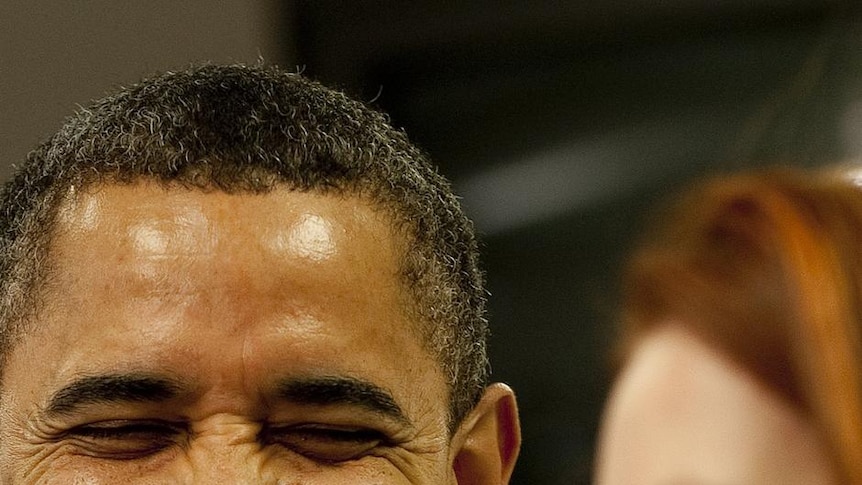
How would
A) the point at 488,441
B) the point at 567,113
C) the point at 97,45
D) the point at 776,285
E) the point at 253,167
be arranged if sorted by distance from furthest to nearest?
the point at 567,113 → the point at 97,45 → the point at 488,441 → the point at 253,167 → the point at 776,285

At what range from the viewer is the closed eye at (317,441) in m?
1.34

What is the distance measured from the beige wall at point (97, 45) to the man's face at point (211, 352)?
1.14 m

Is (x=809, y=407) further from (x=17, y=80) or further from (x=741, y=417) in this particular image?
(x=17, y=80)

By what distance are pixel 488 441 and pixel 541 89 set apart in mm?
1396

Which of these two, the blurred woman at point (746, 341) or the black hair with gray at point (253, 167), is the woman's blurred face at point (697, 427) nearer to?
the blurred woman at point (746, 341)

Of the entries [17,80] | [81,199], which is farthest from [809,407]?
[17,80]

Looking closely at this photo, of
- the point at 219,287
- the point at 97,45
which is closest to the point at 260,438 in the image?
the point at 219,287

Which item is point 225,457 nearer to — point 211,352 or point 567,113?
point 211,352

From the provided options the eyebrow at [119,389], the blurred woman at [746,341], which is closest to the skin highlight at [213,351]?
the eyebrow at [119,389]

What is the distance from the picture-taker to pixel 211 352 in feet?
4.28

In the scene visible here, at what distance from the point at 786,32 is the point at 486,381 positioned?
138 cm

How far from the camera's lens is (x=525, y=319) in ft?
8.84

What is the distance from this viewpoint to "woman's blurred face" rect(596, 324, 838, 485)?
125cm

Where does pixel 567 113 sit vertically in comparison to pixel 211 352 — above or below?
above
